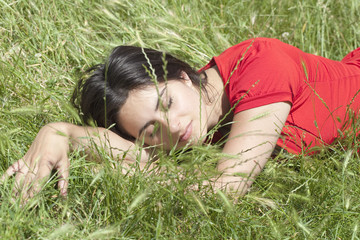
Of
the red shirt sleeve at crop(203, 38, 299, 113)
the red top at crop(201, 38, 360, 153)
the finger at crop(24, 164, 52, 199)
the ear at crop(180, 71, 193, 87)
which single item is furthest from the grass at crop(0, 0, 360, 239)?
the ear at crop(180, 71, 193, 87)

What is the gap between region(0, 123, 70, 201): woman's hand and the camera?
1.94 meters

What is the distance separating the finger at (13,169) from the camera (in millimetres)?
2021

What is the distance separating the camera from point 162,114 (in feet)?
7.00

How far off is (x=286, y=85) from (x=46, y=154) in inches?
42.7

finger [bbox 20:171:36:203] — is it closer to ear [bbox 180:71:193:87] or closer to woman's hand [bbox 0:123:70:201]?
woman's hand [bbox 0:123:70:201]

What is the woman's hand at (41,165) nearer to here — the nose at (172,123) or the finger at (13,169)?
the finger at (13,169)

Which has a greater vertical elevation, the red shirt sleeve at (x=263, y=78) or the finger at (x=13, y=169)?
the red shirt sleeve at (x=263, y=78)

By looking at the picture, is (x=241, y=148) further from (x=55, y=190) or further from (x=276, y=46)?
(x=55, y=190)

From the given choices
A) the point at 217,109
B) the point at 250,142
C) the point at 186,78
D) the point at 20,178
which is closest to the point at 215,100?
the point at 217,109

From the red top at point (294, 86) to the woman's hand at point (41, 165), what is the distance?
78cm

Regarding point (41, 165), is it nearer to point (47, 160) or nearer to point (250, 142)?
point (47, 160)

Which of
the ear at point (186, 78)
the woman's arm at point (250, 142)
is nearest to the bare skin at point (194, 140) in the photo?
the woman's arm at point (250, 142)

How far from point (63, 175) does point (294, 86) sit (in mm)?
1090

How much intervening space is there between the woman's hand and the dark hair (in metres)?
0.18
